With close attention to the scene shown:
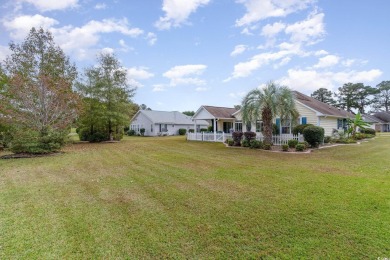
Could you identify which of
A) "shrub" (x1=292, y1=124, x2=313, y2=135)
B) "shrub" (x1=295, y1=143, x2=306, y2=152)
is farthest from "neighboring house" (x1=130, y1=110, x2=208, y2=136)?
"shrub" (x1=295, y1=143, x2=306, y2=152)

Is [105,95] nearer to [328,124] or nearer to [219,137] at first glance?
[219,137]

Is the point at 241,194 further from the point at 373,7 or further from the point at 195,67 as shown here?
the point at 195,67

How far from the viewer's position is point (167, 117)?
41.4m

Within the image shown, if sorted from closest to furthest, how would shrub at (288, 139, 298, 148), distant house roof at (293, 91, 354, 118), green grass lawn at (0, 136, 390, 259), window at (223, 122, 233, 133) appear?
green grass lawn at (0, 136, 390, 259), shrub at (288, 139, 298, 148), distant house roof at (293, 91, 354, 118), window at (223, 122, 233, 133)

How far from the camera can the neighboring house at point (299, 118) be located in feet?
62.3

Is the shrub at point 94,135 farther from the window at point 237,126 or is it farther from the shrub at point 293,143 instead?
the shrub at point 293,143

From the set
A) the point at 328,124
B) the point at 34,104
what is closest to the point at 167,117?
the point at 34,104

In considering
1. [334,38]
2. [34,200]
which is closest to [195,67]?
[334,38]

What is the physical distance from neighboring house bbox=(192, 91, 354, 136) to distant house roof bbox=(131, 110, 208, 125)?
44.6 ft

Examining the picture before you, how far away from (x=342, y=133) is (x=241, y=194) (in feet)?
70.9

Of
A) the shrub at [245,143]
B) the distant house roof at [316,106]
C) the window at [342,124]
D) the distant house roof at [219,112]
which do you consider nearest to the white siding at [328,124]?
the distant house roof at [316,106]

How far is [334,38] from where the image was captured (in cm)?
1587

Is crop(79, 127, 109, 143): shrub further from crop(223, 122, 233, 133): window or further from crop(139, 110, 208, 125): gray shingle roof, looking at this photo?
crop(223, 122, 233, 133): window

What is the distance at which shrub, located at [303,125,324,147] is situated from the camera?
→ 1567 cm
